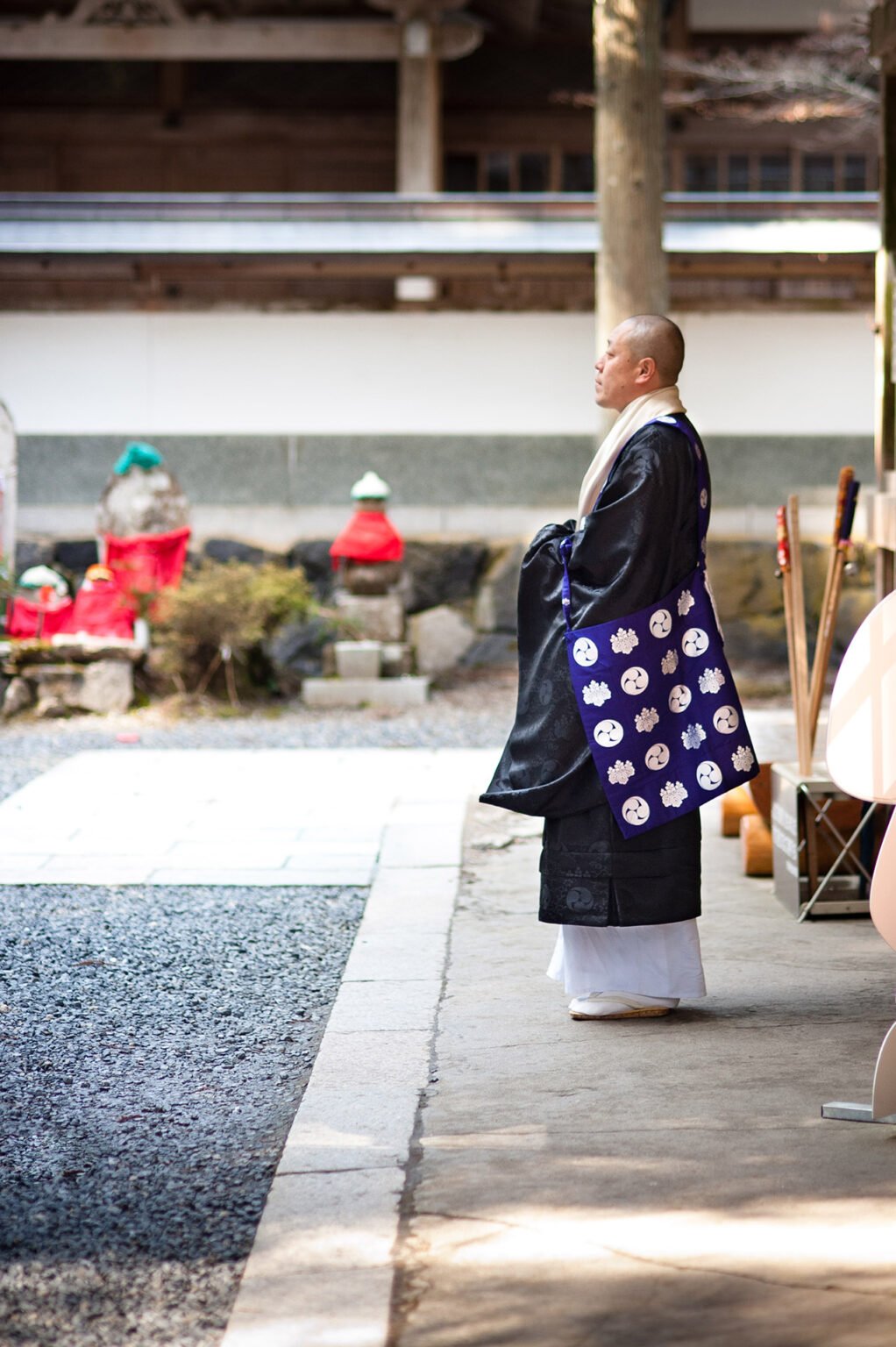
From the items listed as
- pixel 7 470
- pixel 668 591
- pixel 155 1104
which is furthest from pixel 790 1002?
pixel 7 470

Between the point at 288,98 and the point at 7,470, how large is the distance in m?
4.38

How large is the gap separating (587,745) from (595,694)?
0.42 feet

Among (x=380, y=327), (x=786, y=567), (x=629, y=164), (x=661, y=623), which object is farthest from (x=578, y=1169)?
(x=380, y=327)

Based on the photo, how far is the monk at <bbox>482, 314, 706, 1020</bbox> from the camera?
372 cm

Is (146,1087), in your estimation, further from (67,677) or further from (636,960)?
(67,677)

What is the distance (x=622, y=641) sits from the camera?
3723 millimetres

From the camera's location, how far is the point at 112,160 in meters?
12.9

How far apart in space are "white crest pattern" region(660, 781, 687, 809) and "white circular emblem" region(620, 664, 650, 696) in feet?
0.79

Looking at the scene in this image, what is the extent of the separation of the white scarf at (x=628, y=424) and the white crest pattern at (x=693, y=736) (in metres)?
0.57

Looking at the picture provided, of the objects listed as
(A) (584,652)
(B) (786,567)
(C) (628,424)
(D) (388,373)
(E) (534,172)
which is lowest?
(A) (584,652)

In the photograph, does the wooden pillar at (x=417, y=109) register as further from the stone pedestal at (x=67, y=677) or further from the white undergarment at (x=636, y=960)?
the white undergarment at (x=636, y=960)

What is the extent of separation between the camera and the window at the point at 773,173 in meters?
13.1

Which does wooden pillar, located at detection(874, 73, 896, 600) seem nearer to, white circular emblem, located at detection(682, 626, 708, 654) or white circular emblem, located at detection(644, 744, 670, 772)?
white circular emblem, located at detection(682, 626, 708, 654)

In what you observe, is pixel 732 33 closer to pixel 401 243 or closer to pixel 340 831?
pixel 401 243
